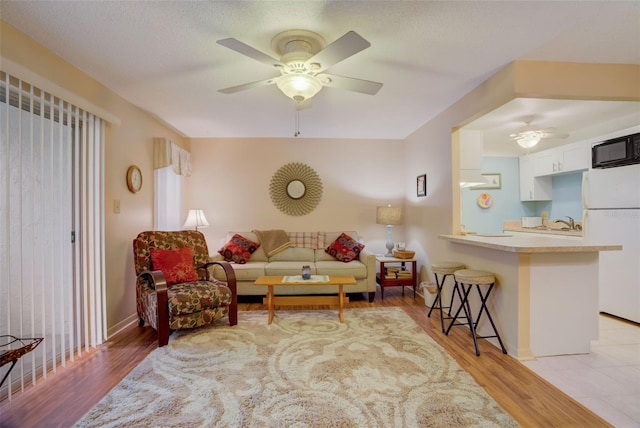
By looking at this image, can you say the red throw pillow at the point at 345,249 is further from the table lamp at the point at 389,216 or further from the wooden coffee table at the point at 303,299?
the wooden coffee table at the point at 303,299

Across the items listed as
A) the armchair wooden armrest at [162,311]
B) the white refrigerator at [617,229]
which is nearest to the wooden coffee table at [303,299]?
the armchair wooden armrest at [162,311]

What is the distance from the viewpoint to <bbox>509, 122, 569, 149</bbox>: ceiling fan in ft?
12.1

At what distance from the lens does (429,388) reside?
1.90 m

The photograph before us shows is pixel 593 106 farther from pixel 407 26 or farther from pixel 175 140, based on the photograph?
pixel 175 140

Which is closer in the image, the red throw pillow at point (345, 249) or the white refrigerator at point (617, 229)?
the white refrigerator at point (617, 229)

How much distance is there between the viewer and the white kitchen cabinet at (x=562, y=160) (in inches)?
156

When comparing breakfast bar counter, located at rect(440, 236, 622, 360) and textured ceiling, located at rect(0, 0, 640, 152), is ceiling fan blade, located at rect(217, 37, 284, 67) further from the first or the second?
breakfast bar counter, located at rect(440, 236, 622, 360)

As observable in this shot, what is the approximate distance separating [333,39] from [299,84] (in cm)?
38

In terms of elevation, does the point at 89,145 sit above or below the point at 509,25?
below

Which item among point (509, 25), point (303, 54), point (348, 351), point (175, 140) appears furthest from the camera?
point (175, 140)

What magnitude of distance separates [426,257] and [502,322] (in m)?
1.59

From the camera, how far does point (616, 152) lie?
10.6 ft

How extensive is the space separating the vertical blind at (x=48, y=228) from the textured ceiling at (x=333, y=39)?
1.72 feet

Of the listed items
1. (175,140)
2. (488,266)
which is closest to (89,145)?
(175,140)
